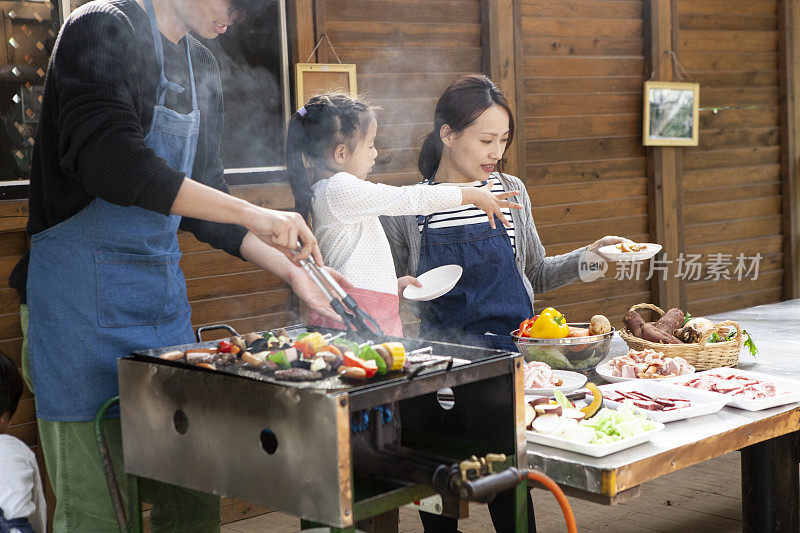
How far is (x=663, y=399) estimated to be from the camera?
2.12 metres

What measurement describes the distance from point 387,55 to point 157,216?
102 inches

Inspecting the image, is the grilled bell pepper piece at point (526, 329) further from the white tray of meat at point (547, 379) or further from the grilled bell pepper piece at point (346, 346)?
the grilled bell pepper piece at point (346, 346)

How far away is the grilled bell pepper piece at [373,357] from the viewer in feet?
5.53

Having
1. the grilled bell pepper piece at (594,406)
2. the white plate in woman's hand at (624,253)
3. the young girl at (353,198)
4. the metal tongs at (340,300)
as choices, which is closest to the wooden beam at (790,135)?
the white plate in woman's hand at (624,253)

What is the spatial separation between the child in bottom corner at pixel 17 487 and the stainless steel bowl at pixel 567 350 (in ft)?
4.36

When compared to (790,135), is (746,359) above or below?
below

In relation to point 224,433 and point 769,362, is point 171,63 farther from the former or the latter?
point 769,362

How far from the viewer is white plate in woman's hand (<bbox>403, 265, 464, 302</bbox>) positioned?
269 cm

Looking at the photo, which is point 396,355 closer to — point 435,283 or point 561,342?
point 561,342

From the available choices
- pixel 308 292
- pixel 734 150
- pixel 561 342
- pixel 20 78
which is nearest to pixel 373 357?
pixel 308 292

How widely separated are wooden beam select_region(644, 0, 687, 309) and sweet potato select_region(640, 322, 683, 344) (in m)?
3.05

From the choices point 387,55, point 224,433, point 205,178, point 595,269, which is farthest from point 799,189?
point 224,433

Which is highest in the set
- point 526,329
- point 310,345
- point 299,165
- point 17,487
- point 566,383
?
point 299,165

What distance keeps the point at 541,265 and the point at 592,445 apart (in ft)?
4.98
